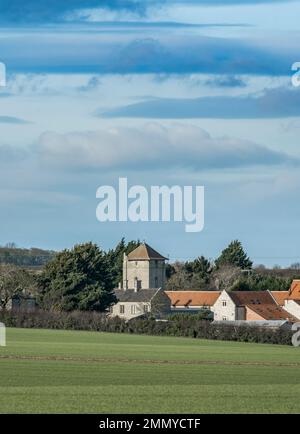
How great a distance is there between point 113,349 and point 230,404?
39759 mm

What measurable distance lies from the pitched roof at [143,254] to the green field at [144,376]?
93.3 metres

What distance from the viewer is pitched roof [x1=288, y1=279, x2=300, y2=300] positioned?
147m

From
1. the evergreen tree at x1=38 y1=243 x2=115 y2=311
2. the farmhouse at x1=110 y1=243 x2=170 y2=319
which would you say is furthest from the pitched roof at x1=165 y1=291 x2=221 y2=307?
the evergreen tree at x1=38 y1=243 x2=115 y2=311

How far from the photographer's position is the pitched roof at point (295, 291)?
146625 millimetres

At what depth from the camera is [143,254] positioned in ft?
590

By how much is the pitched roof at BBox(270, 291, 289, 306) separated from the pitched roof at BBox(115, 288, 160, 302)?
1479 centimetres

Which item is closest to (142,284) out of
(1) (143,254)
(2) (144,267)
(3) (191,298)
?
(2) (144,267)

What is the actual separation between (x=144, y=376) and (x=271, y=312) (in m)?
91.8

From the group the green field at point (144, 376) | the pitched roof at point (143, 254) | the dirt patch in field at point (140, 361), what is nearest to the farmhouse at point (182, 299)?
the pitched roof at point (143, 254)

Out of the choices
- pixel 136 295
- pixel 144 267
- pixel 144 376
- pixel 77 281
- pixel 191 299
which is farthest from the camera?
pixel 144 267

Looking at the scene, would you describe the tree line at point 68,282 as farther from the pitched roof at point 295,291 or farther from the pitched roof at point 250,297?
the pitched roof at point 295,291

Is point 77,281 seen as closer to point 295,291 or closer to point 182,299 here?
point 295,291
